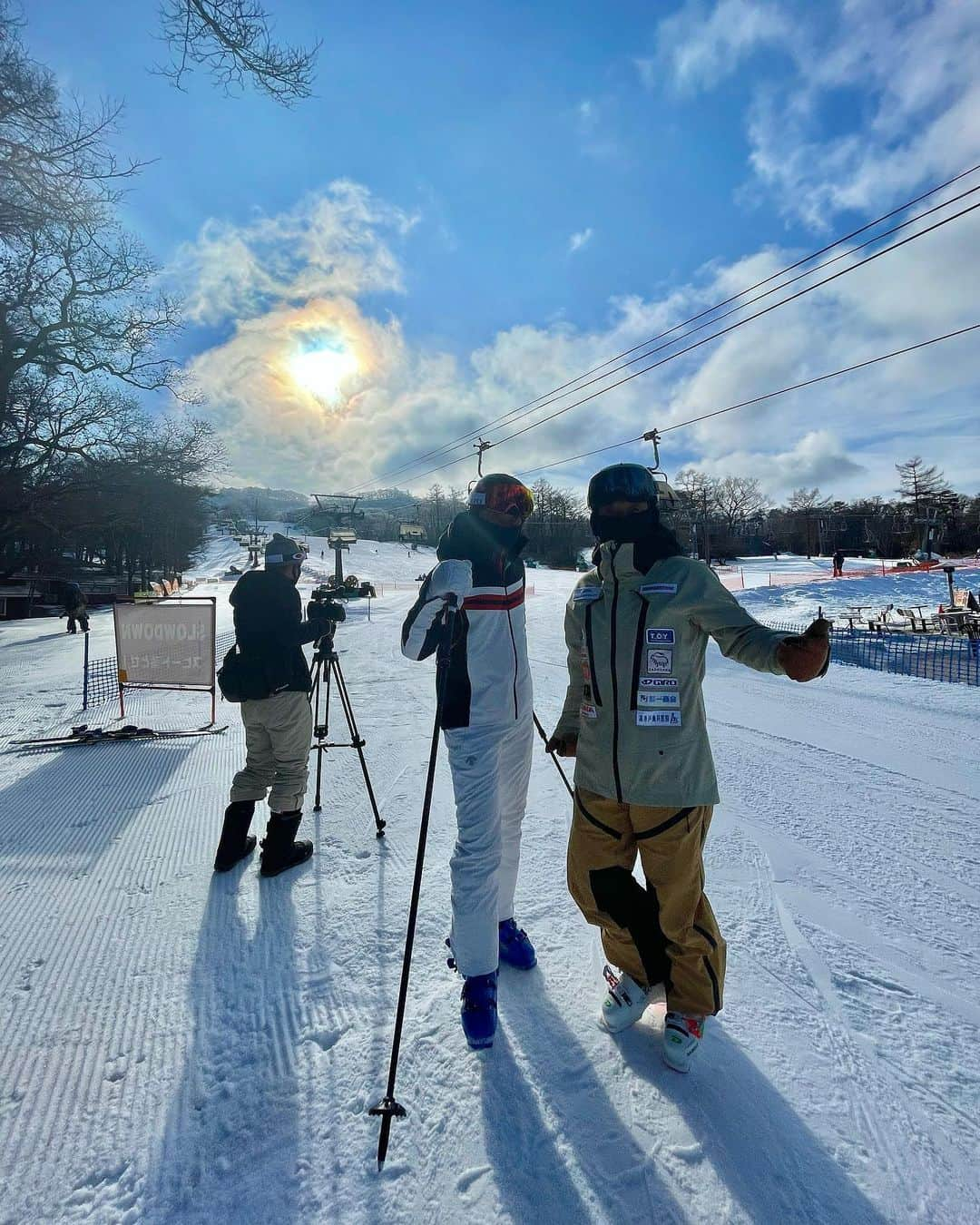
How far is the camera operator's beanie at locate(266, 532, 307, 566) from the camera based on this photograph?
3463mm

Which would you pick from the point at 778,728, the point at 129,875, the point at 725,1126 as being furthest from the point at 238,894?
the point at 778,728

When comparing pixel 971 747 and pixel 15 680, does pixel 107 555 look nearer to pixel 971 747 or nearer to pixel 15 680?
pixel 15 680

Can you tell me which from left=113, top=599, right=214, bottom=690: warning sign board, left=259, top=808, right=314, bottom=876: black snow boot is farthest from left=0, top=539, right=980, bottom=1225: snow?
left=113, top=599, right=214, bottom=690: warning sign board

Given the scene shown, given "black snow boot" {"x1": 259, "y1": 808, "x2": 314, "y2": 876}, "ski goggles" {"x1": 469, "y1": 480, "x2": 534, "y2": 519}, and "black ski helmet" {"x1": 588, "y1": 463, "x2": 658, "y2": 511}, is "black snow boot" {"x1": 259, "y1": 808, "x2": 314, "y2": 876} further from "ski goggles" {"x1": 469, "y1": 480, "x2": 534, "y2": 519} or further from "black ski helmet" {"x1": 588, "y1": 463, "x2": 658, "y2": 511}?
"black ski helmet" {"x1": 588, "y1": 463, "x2": 658, "y2": 511}

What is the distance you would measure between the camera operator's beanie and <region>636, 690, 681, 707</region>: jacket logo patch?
2347 mm

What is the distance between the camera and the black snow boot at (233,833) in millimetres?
3316

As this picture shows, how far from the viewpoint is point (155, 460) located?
2308 cm

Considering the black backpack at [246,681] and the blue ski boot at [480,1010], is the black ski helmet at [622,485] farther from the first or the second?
the black backpack at [246,681]

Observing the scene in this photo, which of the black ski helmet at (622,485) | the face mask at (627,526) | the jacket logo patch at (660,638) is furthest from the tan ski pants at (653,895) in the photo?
the black ski helmet at (622,485)

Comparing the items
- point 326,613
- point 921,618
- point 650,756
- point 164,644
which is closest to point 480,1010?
point 650,756

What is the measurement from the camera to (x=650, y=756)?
6.28 ft

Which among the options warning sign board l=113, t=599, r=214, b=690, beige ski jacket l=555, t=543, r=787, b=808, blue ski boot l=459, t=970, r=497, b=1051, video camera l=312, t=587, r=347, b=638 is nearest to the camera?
beige ski jacket l=555, t=543, r=787, b=808

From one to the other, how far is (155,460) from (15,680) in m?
16.5

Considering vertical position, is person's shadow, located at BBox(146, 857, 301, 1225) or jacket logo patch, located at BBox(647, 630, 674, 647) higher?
jacket logo patch, located at BBox(647, 630, 674, 647)
